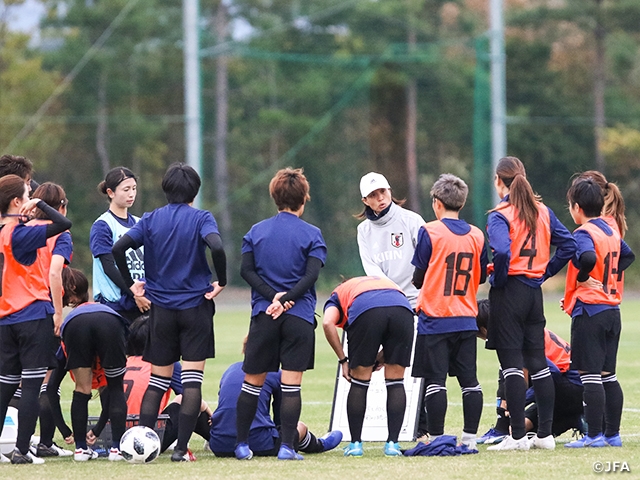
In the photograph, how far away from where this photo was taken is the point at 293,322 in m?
6.93

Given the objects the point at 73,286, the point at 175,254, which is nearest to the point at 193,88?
the point at 73,286

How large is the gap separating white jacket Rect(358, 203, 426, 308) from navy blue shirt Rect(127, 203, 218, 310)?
1.42 metres

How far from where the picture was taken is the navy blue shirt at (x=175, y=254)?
7031 mm

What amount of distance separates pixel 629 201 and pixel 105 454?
26964 mm

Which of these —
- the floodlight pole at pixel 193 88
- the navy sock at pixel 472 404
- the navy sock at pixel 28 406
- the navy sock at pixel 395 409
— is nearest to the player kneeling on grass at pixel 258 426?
the navy sock at pixel 395 409

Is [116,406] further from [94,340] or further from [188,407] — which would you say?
[188,407]

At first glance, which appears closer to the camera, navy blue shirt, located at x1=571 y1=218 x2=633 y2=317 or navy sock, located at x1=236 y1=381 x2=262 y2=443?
navy sock, located at x1=236 y1=381 x2=262 y2=443

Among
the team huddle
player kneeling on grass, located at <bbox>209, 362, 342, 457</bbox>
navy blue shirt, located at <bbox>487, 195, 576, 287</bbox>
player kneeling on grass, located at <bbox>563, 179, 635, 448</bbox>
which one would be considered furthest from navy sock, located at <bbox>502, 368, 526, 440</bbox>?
player kneeling on grass, located at <bbox>209, 362, 342, 457</bbox>

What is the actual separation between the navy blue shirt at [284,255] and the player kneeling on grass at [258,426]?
0.58 m

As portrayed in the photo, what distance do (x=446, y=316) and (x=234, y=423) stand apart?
156 centimetres

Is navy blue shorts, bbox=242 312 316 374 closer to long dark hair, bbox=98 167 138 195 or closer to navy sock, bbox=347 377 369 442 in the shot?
navy sock, bbox=347 377 369 442

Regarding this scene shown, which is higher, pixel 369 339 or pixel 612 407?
pixel 369 339

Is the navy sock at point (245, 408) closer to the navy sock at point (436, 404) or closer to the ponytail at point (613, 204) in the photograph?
the navy sock at point (436, 404)

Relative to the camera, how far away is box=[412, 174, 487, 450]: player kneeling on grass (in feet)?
23.0
